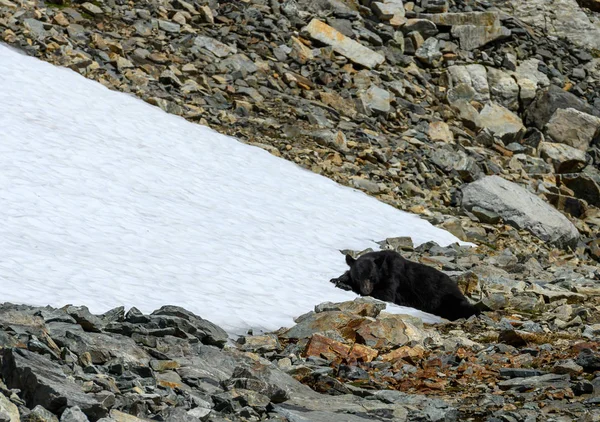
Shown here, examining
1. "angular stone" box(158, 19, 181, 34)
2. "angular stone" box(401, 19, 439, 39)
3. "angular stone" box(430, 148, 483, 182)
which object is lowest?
"angular stone" box(430, 148, 483, 182)

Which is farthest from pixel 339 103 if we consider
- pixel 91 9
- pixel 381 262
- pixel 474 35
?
pixel 381 262

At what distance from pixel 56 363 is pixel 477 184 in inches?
646

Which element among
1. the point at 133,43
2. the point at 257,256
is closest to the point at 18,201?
the point at 257,256

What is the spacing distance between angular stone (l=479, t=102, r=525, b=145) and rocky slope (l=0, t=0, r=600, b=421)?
8 centimetres

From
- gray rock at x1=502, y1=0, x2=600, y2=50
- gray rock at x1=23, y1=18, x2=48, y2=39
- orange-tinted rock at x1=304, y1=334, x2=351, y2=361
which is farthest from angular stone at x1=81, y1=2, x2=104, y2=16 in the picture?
orange-tinted rock at x1=304, y1=334, x2=351, y2=361

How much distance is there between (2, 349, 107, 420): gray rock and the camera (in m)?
5.09

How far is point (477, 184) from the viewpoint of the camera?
21.0 meters

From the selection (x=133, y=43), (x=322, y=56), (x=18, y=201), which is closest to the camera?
(x=18, y=201)

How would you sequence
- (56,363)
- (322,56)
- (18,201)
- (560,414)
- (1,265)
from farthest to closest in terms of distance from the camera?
(322,56) → (18,201) → (1,265) → (560,414) → (56,363)

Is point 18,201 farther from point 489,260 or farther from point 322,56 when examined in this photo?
point 322,56

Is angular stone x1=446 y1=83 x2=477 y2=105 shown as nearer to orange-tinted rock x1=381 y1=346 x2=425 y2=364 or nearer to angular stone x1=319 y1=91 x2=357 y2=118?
angular stone x1=319 y1=91 x2=357 y2=118

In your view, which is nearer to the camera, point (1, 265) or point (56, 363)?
point (56, 363)

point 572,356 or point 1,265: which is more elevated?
point 572,356

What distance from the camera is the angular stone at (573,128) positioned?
27719mm
